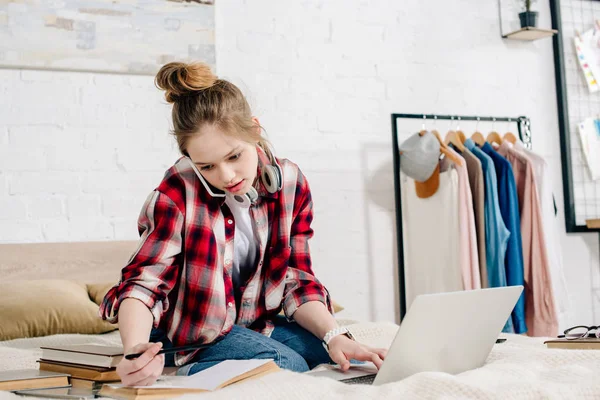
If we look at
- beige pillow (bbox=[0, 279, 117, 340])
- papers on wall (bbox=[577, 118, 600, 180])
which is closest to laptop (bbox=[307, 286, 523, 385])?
beige pillow (bbox=[0, 279, 117, 340])

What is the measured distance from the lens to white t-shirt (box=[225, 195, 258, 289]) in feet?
4.97

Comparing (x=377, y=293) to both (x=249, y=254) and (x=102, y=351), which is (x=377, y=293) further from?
(x=102, y=351)

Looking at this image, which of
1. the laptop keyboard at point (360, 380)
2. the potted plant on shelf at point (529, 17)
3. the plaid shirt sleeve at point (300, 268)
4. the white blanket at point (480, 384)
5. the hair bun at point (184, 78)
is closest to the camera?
the white blanket at point (480, 384)

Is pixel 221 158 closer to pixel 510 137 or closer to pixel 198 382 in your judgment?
pixel 198 382

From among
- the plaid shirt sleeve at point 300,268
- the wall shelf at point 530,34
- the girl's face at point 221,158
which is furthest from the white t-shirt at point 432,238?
the girl's face at point 221,158

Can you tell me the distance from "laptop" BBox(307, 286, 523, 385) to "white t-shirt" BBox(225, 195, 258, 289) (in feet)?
1.12

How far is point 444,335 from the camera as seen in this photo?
1.10 metres

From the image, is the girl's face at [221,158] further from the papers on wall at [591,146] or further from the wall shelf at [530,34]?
the papers on wall at [591,146]

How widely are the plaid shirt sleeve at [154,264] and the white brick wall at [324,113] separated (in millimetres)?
1373

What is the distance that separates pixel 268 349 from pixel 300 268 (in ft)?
1.04

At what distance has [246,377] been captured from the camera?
3.52ft

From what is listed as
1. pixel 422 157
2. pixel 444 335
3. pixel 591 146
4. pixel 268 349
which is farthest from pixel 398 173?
pixel 444 335

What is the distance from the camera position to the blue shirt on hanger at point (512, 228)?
2.86 m

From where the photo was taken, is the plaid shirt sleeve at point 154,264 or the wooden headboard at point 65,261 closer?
the plaid shirt sleeve at point 154,264
